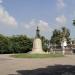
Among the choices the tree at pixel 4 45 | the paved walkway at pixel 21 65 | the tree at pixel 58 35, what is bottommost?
the paved walkway at pixel 21 65

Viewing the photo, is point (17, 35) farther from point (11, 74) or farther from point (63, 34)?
point (11, 74)

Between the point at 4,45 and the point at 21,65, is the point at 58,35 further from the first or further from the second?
the point at 21,65

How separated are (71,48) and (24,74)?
47026 mm

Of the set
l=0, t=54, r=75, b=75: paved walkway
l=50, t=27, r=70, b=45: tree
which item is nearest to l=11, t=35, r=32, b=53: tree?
l=50, t=27, r=70, b=45: tree

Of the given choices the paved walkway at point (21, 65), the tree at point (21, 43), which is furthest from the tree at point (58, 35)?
the paved walkway at point (21, 65)

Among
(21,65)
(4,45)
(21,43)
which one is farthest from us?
(21,43)

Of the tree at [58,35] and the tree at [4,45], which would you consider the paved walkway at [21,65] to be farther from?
the tree at [58,35]

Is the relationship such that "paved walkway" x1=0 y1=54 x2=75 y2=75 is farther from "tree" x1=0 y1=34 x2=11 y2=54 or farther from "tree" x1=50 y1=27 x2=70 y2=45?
"tree" x1=50 y1=27 x2=70 y2=45

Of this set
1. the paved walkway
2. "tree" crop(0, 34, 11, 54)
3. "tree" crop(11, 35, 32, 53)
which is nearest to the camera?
the paved walkway

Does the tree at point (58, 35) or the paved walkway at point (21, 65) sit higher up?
the tree at point (58, 35)

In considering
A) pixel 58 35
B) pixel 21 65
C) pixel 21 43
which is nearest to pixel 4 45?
pixel 21 43

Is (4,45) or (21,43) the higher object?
(21,43)

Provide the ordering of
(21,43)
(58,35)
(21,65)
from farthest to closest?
(58,35), (21,43), (21,65)

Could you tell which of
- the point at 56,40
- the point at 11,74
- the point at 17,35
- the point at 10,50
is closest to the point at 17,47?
the point at 10,50
